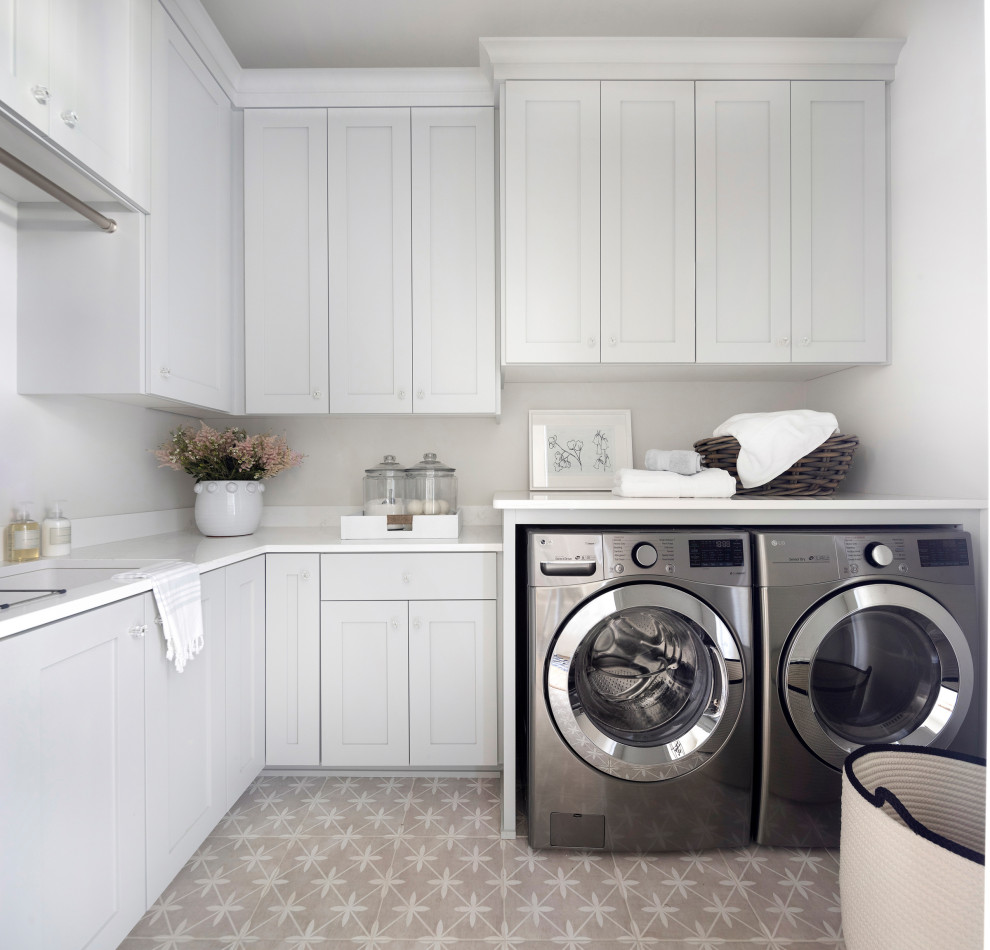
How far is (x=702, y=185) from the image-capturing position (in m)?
2.10

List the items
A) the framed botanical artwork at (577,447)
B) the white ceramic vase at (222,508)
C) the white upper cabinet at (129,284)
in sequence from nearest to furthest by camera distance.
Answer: the white upper cabinet at (129,284) < the white ceramic vase at (222,508) < the framed botanical artwork at (577,447)

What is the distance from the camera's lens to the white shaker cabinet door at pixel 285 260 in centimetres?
223

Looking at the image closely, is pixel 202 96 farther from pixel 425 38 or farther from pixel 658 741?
pixel 658 741

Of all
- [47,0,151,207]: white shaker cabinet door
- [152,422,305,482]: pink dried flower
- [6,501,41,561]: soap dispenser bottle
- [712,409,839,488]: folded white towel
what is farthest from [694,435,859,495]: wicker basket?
[6,501,41,561]: soap dispenser bottle

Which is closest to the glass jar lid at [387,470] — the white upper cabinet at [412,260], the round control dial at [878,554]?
the white upper cabinet at [412,260]

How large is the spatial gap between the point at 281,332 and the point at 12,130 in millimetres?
1035

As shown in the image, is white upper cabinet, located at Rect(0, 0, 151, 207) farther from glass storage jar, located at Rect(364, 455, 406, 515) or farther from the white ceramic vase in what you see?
glass storage jar, located at Rect(364, 455, 406, 515)

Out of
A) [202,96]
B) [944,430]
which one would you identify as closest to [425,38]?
[202,96]

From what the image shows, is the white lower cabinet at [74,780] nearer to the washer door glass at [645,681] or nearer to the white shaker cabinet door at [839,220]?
the washer door glass at [645,681]

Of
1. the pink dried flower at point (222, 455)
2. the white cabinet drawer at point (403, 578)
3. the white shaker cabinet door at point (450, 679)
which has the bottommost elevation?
the white shaker cabinet door at point (450, 679)

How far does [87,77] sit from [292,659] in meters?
1.74

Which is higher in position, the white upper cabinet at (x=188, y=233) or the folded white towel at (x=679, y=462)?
the white upper cabinet at (x=188, y=233)

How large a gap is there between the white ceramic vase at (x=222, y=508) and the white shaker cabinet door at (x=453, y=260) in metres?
0.72

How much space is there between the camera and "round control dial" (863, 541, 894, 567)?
1.64 meters
